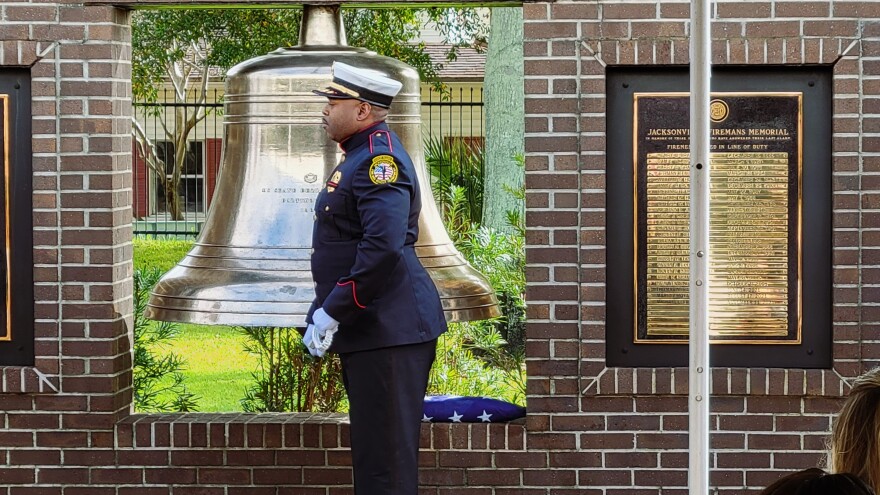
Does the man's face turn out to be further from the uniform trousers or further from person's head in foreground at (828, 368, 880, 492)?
person's head in foreground at (828, 368, 880, 492)

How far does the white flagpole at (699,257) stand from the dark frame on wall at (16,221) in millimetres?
2835

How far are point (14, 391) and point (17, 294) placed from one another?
383 millimetres

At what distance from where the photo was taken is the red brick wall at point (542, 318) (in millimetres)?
5473

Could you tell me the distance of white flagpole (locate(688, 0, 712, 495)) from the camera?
3.94 metres

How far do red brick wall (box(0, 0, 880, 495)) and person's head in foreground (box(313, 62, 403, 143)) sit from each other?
32.5 inches

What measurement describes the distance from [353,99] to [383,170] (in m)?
0.27

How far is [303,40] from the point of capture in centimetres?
534

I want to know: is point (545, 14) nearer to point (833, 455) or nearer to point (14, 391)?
point (14, 391)

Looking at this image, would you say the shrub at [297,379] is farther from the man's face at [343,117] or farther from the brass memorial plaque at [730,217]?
the man's face at [343,117]

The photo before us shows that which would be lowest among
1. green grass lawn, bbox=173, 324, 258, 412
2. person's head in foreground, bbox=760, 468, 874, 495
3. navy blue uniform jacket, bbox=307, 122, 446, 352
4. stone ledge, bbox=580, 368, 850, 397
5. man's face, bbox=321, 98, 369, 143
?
green grass lawn, bbox=173, 324, 258, 412

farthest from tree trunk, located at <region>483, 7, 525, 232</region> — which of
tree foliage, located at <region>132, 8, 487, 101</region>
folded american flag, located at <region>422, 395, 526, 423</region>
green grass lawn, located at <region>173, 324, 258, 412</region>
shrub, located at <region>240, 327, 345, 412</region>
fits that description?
folded american flag, located at <region>422, 395, 526, 423</region>

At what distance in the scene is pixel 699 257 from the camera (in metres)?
3.96

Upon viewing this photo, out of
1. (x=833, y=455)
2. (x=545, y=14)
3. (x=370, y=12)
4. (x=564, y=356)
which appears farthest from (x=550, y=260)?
(x=370, y=12)

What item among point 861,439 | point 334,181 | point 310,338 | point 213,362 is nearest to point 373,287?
point 310,338
